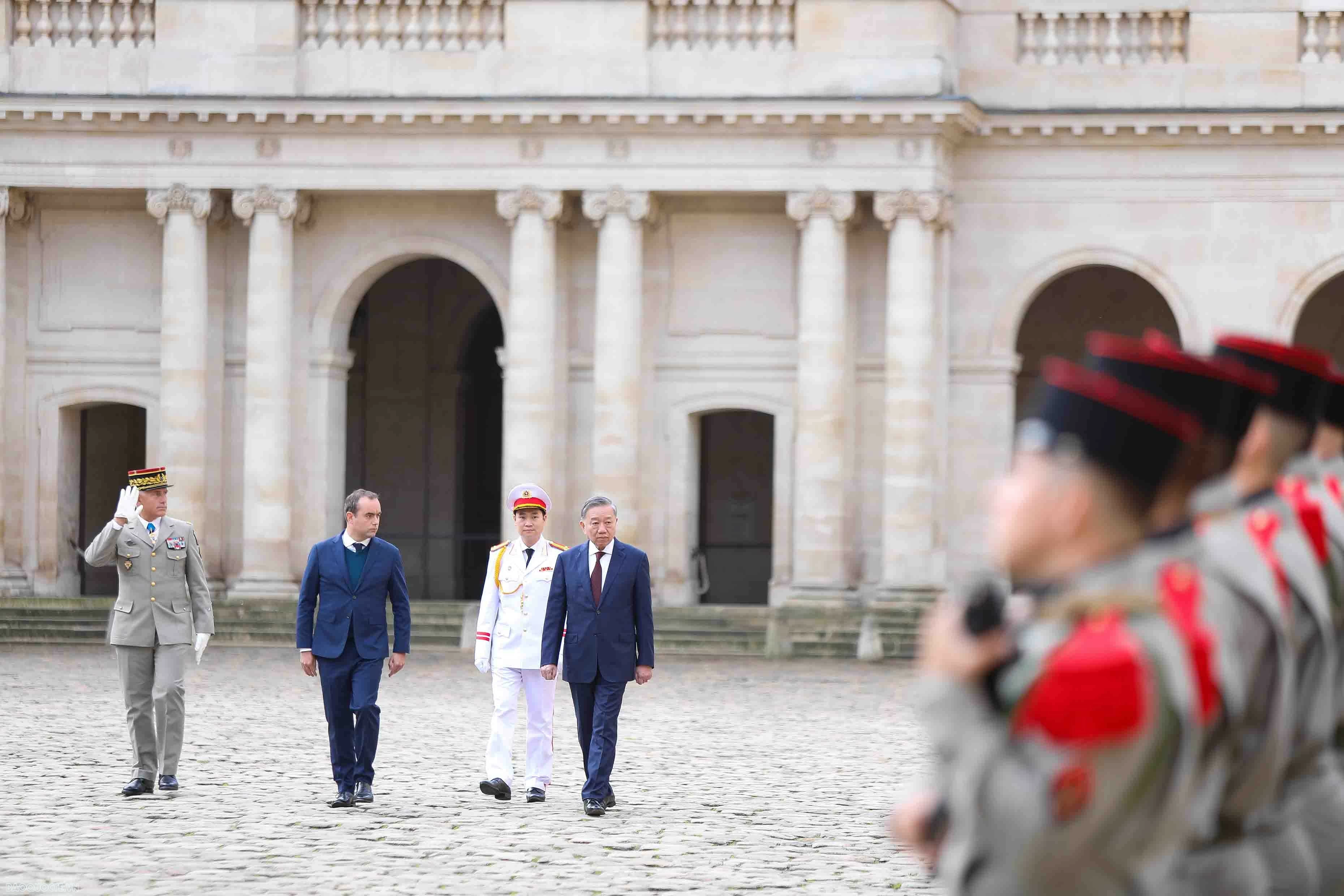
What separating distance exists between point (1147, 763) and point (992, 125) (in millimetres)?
25589

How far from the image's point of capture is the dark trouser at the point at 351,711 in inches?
496

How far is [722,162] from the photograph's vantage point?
28234 mm

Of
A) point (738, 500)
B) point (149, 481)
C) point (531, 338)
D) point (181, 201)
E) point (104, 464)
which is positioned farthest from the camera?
point (738, 500)

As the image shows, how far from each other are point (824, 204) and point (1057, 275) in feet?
12.2

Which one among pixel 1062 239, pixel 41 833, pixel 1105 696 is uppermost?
pixel 1062 239

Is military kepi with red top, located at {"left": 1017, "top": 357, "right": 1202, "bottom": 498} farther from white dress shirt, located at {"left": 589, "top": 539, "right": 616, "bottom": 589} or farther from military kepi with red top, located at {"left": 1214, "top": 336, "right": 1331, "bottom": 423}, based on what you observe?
white dress shirt, located at {"left": 589, "top": 539, "right": 616, "bottom": 589}

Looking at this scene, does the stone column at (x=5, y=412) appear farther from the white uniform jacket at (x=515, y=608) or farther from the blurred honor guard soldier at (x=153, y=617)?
the white uniform jacket at (x=515, y=608)

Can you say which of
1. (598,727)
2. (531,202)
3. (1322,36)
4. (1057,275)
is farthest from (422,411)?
(598,727)

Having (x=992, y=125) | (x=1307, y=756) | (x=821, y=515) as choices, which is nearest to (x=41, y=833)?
(x=1307, y=756)

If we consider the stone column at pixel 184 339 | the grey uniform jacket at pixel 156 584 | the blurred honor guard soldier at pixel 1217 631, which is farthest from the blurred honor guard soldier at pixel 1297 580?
the stone column at pixel 184 339

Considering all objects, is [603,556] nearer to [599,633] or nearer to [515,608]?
[599,633]

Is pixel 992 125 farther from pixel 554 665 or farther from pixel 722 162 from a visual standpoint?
pixel 554 665

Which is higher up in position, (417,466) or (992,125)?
(992,125)

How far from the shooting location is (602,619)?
12688mm
